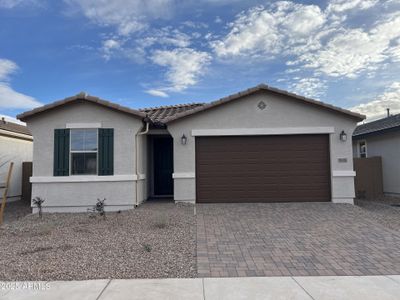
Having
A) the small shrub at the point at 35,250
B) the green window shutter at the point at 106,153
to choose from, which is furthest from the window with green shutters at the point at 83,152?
the small shrub at the point at 35,250

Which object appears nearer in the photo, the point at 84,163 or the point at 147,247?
the point at 147,247

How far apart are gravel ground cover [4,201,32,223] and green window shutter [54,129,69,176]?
1.92 m

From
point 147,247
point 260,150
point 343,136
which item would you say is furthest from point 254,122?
point 147,247

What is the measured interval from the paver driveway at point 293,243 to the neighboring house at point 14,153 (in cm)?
916

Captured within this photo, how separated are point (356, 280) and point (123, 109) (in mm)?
8111

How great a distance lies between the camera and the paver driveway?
520 centimetres

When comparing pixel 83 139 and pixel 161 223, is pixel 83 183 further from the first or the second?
pixel 161 223

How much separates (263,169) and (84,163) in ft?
20.5

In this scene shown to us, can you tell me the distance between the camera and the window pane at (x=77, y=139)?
10398 millimetres

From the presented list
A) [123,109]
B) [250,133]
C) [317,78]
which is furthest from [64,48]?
[317,78]

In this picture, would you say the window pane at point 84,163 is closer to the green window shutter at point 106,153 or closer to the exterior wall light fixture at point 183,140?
the green window shutter at point 106,153

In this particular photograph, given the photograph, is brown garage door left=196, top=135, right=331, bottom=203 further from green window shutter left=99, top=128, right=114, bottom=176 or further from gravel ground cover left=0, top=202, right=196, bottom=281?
green window shutter left=99, top=128, right=114, bottom=176

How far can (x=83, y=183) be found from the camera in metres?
10.3

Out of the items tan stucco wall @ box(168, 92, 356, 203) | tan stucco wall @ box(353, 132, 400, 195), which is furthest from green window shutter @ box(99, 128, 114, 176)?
tan stucco wall @ box(353, 132, 400, 195)
